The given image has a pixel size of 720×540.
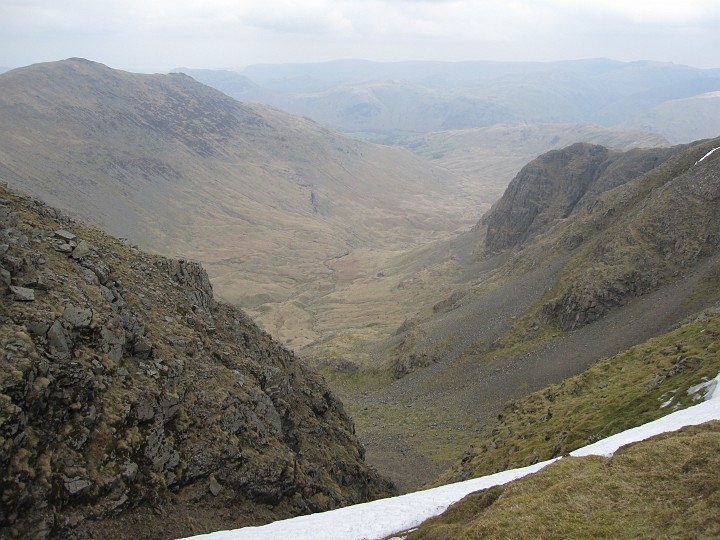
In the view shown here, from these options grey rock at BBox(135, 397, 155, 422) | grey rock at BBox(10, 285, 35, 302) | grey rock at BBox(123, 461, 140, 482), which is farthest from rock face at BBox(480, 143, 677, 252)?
grey rock at BBox(10, 285, 35, 302)

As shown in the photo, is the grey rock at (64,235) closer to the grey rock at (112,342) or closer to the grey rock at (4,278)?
the grey rock at (4,278)

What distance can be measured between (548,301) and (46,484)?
83672 millimetres

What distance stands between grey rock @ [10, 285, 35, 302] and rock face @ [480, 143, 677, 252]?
6250 inches

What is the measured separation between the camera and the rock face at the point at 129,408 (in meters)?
27.7

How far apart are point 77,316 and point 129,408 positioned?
6090mm

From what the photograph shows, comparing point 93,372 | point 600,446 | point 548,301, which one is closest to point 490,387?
point 548,301

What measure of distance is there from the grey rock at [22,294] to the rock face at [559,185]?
521 ft

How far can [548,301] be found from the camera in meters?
96.2

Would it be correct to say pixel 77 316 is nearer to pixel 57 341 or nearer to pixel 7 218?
pixel 57 341

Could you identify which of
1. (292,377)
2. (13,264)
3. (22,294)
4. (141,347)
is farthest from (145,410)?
(292,377)

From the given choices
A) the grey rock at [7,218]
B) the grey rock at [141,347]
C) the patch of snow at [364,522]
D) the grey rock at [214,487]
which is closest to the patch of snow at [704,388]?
the patch of snow at [364,522]

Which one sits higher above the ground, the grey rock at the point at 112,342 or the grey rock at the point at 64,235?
the grey rock at the point at 64,235

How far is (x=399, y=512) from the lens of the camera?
3177 cm

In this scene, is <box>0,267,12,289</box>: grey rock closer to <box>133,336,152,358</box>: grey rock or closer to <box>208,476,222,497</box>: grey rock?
<box>133,336,152,358</box>: grey rock
